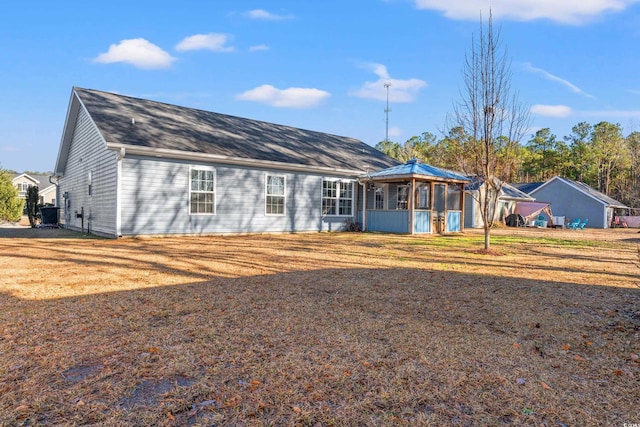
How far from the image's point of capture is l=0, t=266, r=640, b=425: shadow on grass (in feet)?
7.60

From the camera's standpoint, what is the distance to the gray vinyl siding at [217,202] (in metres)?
12.4

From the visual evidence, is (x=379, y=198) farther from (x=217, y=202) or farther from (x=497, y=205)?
(x=497, y=205)

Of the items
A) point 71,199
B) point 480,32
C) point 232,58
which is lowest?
point 71,199

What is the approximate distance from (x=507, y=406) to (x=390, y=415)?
0.75 metres

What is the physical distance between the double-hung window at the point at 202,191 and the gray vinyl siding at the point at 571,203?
30288 millimetres

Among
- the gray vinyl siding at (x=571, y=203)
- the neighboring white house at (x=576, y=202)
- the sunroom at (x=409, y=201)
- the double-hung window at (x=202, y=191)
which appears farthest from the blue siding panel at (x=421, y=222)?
the gray vinyl siding at (x=571, y=203)

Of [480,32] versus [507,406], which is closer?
[507,406]

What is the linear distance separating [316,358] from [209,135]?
44.6 ft

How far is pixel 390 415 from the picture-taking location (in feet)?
7.48

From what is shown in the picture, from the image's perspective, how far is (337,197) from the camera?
17.3 metres

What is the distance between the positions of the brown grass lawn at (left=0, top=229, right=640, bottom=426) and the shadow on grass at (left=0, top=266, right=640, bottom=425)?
0.05ft

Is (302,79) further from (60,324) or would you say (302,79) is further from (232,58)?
(60,324)

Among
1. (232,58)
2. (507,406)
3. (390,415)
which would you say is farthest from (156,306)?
(232,58)

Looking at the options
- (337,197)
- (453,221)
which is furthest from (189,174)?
(453,221)
